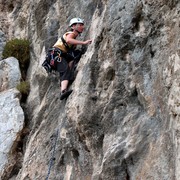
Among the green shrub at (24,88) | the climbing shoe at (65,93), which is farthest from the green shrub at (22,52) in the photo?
the climbing shoe at (65,93)

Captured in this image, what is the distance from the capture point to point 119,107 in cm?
864

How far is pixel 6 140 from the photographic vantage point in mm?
12445

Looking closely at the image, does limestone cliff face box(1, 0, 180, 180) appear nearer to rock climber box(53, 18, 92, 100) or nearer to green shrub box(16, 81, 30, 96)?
rock climber box(53, 18, 92, 100)

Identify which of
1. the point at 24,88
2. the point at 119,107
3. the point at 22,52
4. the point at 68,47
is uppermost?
the point at 68,47

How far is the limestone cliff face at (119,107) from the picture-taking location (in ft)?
24.5

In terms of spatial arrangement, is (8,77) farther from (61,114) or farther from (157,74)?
(157,74)

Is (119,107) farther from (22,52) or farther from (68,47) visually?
(22,52)

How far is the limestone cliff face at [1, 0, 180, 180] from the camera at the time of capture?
747 centimetres

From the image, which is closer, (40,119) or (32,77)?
(40,119)

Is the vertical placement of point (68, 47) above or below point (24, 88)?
above

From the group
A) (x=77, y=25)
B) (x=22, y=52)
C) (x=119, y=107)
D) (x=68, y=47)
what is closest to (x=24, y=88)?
(x=22, y=52)

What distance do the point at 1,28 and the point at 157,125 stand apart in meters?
11.4

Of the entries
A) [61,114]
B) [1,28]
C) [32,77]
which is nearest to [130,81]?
[61,114]

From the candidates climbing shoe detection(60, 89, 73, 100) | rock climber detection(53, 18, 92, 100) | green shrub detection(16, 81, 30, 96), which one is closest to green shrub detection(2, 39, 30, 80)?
green shrub detection(16, 81, 30, 96)
